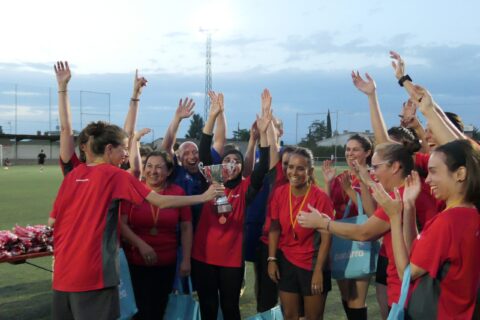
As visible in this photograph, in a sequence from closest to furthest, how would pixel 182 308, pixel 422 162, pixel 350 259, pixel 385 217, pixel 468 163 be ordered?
pixel 468 163 < pixel 385 217 < pixel 422 162 < pixel 182 308 < pixel 350 259

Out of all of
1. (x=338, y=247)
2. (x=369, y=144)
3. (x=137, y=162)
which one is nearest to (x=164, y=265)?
(x=137, y=162)

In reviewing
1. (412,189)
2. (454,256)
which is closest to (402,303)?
(454,256)

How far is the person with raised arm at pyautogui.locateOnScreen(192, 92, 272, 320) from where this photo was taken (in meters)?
4.32

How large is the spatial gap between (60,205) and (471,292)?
2.64m

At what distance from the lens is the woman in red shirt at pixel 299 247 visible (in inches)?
161

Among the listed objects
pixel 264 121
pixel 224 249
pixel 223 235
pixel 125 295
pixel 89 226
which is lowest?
pixel 125 295

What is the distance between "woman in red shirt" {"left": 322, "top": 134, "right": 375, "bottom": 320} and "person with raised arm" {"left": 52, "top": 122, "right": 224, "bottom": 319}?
79.3 inches

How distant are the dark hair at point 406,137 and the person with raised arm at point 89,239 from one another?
2365 mm

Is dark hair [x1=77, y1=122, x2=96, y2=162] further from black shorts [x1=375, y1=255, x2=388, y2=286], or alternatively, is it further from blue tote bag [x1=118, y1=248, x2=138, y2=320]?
black shorts [x1=375, y1=255, x2=388, y2=286]

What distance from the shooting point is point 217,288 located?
14.4 ft

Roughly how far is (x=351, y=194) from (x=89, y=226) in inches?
97.6

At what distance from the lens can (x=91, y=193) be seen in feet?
10.8

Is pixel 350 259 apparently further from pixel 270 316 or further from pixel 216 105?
pixel 216 105

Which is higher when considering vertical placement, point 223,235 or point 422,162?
point 422,162
